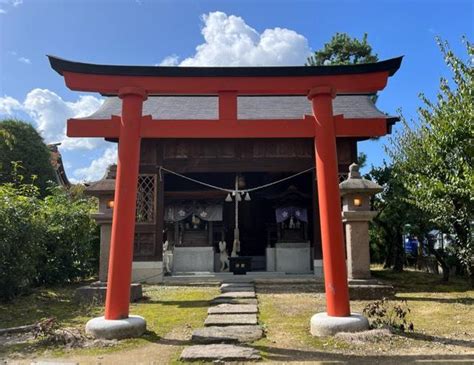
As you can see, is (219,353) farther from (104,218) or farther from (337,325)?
(104,218)

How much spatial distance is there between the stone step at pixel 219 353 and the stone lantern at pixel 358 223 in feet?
16.8

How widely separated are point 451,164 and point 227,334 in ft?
22.9

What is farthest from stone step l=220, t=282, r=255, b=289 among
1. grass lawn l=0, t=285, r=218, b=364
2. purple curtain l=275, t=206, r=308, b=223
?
purple curtain l=275, t=206, r=308, b=223

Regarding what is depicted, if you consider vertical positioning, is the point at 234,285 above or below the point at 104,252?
→ below

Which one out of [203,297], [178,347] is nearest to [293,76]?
[178,347]

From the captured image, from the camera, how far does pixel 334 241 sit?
634 cm

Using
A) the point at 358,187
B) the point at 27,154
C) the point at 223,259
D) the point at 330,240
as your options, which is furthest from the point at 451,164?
the point at 27,154

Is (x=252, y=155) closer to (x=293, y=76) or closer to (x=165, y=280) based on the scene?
(x=165, y=280)

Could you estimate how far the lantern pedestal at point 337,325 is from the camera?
237 inches

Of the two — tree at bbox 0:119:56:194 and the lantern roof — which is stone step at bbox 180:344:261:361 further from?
tree at bbox 0:119:56:194

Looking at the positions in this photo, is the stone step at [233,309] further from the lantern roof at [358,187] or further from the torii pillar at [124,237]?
the lantern roof at [358,187]

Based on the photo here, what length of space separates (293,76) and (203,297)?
5.82 m

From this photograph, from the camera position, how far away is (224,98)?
6.92 meters

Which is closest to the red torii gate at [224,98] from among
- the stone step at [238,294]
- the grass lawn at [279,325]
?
the grass lawn at [279,325]
